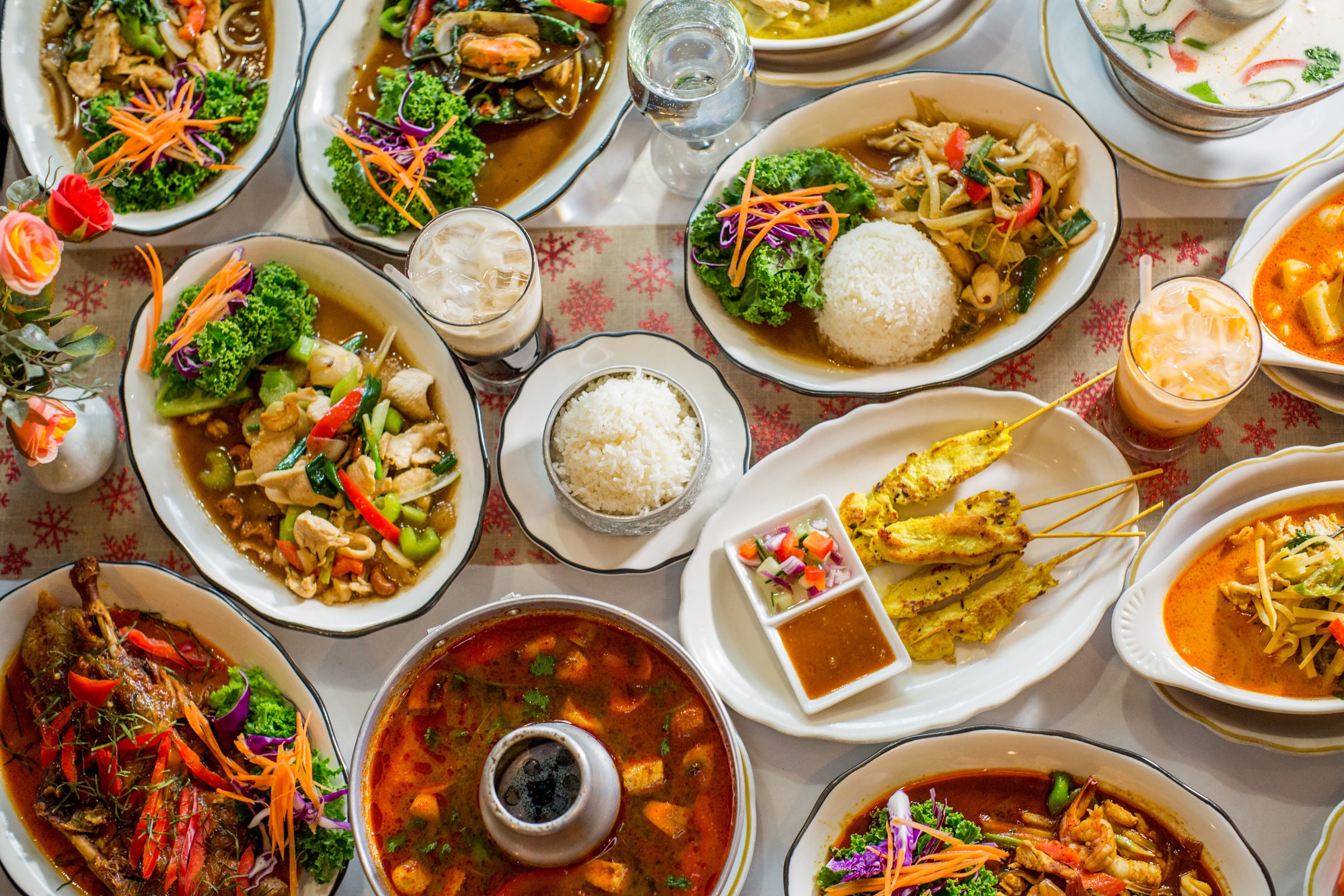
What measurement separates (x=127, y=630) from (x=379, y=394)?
1.01 meters

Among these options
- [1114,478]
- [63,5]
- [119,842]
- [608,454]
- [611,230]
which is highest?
[63,5]

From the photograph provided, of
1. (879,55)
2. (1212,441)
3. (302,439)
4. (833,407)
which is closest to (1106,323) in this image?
(1212,441)

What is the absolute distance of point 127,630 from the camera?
2807 millimetres

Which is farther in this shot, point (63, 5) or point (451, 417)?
point (63, 5)

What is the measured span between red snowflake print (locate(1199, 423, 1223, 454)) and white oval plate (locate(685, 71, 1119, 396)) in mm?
586

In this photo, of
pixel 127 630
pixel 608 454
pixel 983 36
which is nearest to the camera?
pixel 608 454

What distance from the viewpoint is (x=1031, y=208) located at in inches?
108

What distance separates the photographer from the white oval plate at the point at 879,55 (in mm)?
2984

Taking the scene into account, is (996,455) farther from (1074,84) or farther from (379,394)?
(379,394)

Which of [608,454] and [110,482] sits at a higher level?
[608,454]

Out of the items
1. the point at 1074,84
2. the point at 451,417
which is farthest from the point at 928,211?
the point at 451,417

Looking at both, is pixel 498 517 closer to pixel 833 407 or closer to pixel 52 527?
pixel 833 407

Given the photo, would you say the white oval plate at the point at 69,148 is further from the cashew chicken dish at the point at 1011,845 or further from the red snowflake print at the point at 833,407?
the cashew chicken dish at the point at 1011,845

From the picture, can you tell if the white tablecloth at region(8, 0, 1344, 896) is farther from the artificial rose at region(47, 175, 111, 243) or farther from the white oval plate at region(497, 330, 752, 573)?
the artificial rose at region(47, 175, 111, 243)
